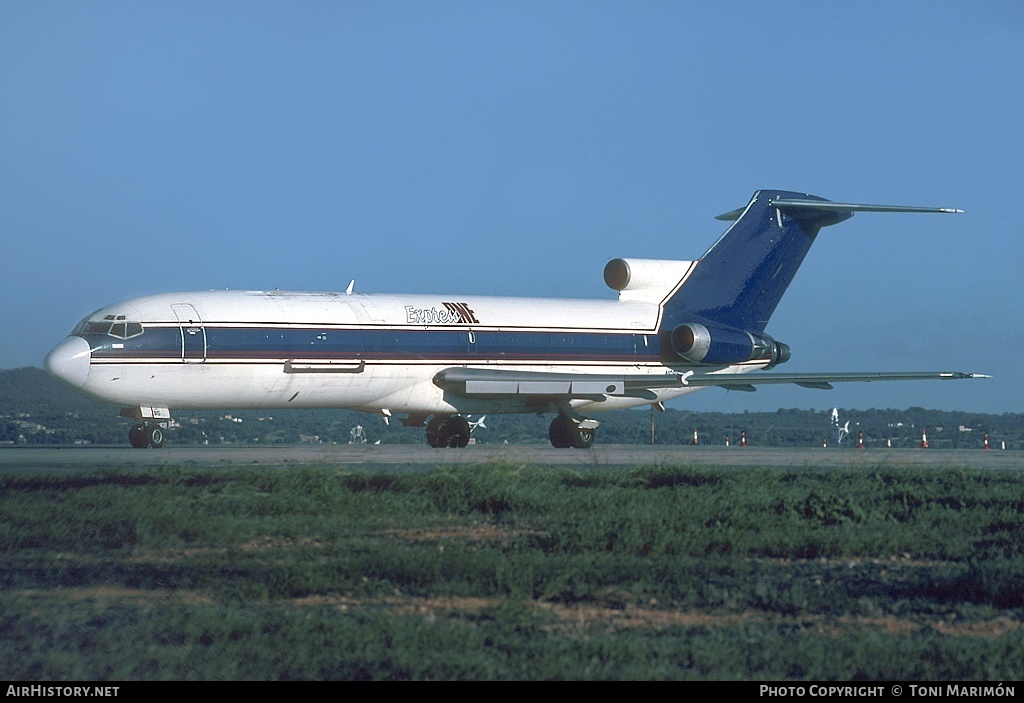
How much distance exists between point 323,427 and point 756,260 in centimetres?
2778

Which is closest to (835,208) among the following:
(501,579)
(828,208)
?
(828,208)

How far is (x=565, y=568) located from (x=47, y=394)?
48721 mm

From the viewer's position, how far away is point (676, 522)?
1273cm

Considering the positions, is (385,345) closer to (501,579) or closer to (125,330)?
Result: (125,330)

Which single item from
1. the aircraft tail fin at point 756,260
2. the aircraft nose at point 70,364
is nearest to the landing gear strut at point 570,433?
the aircraft tail fin at point 756,260

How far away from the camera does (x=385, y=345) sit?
28.3 meters

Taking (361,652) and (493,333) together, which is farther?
(493,333)

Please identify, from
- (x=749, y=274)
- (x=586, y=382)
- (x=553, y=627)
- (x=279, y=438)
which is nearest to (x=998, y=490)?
(x=553, y=627)

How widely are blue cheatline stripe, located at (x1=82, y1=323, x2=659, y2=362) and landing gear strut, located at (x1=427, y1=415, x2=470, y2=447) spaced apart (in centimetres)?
192

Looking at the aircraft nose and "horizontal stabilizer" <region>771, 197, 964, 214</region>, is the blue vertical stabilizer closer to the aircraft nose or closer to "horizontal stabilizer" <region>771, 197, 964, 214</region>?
"horizontal stabilizer" <region>771, 197, 964, 214</region>

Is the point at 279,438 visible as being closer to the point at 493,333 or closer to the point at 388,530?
the point at 493,333

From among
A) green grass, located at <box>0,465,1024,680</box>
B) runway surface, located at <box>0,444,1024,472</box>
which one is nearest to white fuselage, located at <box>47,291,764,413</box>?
runway surface, located at <box>0,444,1024,472</box>

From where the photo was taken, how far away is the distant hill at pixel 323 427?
4519 centimetres

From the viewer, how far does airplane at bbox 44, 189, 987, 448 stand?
85.3 ft
